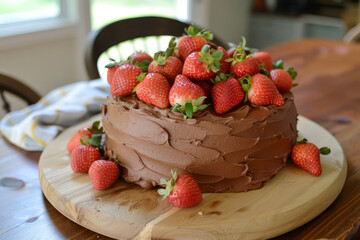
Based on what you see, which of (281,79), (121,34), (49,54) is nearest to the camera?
(281,79)

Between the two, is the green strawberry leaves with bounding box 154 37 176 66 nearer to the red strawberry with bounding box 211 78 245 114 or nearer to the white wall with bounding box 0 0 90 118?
the red strawberry with bounding box 211 78 245 114

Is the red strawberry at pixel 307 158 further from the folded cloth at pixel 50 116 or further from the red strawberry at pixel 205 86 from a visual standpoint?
the folded cloth at pixel 50 116

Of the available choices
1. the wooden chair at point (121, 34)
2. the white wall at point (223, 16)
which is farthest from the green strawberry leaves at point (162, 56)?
the white wall at point (223, 16)

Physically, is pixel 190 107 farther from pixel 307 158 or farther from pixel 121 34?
pixel 121 34

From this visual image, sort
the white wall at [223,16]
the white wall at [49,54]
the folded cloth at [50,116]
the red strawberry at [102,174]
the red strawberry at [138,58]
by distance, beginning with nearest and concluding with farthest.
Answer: the red strawberry at [102,174] < the red strawberry at [138,58] < the folded cloth at [50,116] < the white wall at [49,54] < the white wall at [223,16]

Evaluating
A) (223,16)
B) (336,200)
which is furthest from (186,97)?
(223,16)

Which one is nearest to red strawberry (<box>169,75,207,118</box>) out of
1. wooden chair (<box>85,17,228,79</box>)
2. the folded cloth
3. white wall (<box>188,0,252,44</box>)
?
the folded cloth
